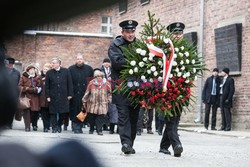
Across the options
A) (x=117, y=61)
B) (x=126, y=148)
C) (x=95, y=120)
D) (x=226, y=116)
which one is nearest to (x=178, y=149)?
(x=126, y=148)

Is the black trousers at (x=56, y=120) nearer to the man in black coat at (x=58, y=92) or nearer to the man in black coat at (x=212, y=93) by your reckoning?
the man in black coat at (x=58, y=92)

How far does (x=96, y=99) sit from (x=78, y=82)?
2.46 feet

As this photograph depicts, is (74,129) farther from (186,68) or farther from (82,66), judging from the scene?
(186,68)

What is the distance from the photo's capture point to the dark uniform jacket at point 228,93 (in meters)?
18.0

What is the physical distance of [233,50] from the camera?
18.6 metres

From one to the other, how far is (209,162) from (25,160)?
330 inches

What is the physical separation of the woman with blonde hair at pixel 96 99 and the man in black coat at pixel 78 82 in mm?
334

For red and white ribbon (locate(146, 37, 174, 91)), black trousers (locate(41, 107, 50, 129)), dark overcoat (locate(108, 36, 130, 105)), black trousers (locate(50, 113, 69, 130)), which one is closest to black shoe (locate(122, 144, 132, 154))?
dark overcoat (locate(108, 36, 130, 105))

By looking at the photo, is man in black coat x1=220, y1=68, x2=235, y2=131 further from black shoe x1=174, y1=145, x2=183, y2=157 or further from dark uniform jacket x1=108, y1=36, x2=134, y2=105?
dark uniform jacket x1=108, y1=36, x2=134, y2=105

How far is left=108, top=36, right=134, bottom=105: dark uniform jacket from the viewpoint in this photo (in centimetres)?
877

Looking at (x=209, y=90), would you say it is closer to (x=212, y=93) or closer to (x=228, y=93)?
(x=212, y=93)

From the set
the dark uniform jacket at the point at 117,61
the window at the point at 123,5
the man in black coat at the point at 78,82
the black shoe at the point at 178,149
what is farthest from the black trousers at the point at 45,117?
the window at the point at 123,5

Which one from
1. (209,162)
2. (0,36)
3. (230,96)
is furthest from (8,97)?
(230,96)

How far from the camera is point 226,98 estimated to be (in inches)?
717
